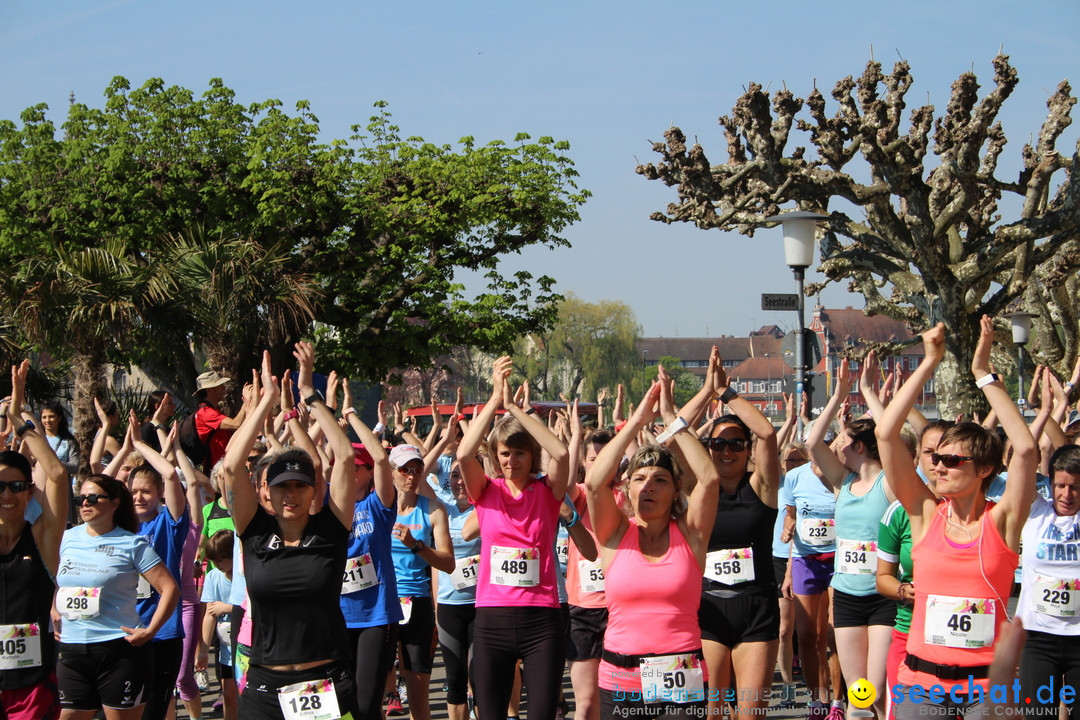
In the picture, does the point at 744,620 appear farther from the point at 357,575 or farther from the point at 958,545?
the point at 357,575

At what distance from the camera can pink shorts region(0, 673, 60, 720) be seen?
472 centimetres

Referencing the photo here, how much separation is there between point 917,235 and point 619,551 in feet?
49.4

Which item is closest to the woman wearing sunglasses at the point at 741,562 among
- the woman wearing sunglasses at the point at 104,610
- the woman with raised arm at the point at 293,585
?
the woman with raised arm at the point at 293,585

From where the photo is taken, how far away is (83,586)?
5289 millimetres

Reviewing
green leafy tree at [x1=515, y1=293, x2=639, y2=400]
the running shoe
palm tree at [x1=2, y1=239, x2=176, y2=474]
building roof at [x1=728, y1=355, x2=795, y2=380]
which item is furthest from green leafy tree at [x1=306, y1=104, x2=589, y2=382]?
building roof at [x1=728, y1=355, x2=795, y2=380]

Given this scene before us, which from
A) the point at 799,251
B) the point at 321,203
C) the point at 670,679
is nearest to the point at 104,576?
the point at 670,679

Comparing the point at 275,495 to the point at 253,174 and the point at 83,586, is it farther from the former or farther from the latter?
the point at 253,174

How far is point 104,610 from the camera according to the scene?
530cm

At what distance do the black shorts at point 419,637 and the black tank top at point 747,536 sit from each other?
183 centimetres

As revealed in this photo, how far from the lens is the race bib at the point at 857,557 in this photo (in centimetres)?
612

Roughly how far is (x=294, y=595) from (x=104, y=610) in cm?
148

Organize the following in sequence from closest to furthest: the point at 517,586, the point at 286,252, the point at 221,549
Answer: the point at 517,586 → the point at 221,549 → the point at 286,252

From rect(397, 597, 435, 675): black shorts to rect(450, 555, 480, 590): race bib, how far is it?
27 centimetres

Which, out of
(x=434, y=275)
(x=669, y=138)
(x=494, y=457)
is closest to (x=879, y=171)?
(x=669, y=138)
